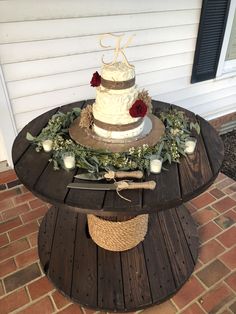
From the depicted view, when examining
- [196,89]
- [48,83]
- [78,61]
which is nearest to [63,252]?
[48,83]

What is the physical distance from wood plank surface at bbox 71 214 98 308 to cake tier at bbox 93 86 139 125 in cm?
95

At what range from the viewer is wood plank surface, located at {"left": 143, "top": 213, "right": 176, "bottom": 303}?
1644mm

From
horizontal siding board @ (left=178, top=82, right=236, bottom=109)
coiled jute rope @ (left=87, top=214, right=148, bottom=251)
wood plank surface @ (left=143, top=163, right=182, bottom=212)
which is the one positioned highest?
wood plank surface @ (left=143, top=163, right=182, bottom=212)

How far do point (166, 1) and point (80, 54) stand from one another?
91 cm

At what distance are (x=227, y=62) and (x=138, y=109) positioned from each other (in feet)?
7.69

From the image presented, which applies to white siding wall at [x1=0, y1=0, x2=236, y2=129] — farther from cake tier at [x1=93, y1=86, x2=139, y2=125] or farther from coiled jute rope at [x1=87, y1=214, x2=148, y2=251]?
coiled jute rope at [x1=87, y1=214, x2=148, y2=251]

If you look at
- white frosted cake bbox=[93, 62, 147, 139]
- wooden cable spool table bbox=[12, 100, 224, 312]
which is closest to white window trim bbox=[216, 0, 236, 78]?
wooden cable spool table bbox=[12, 100, 224, 312]

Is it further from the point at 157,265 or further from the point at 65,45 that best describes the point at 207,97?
the point at 157,265

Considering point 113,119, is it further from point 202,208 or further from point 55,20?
A: point 202,208

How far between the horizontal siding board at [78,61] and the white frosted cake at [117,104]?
99 centimetres

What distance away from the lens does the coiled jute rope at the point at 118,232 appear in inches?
67.2

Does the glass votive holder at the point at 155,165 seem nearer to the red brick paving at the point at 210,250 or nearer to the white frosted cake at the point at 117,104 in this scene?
the white frosted cake at the point at 117,104

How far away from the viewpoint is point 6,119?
226 cm

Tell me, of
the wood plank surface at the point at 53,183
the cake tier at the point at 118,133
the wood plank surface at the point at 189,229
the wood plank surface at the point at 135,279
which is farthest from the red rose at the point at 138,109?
the wood plank surface at the point at 189,229
